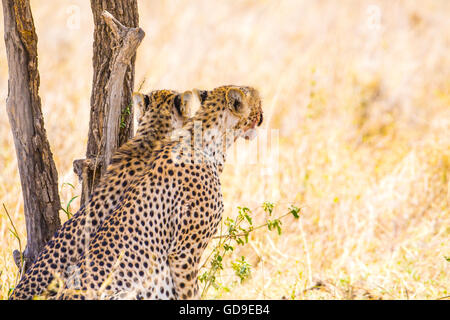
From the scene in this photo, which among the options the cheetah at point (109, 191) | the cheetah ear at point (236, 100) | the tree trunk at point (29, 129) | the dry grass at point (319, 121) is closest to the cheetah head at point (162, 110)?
the cheetah at point (109, 191)

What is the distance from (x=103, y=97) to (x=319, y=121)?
324 centimetres

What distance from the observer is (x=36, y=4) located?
318 inches

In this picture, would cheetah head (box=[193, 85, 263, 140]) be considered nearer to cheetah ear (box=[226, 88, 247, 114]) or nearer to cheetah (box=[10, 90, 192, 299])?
cheetah ear (box=[226, 88, 247, 114])

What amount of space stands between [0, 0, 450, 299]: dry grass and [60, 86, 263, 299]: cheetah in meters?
0.63

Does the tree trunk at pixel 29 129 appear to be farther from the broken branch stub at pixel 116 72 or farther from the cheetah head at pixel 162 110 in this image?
the cheetah head at pixel 162 110

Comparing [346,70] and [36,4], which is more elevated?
[36,4]

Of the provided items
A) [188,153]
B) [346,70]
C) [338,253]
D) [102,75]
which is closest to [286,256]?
[338,253]

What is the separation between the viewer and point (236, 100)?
3.30m

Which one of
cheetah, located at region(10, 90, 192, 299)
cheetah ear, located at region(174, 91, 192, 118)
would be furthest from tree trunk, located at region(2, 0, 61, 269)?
cheetah ear, located at region(174, 91, 192, 118)

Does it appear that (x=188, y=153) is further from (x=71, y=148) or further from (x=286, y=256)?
(x=71, y=148)

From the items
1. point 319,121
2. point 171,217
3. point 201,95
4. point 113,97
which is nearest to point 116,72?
point 113,97

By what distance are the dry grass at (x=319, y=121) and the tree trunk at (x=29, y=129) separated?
1.14 feet

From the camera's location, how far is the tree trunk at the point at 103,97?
3.32 metres
